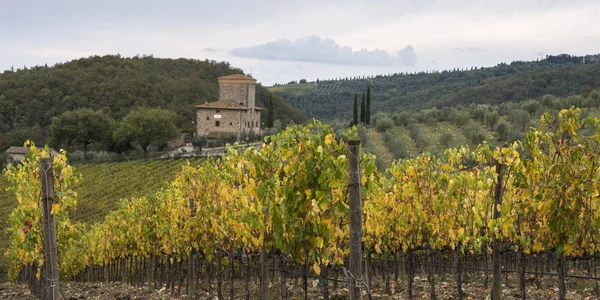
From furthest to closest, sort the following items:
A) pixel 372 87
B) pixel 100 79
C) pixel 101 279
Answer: pixel 372 87, pixel 100 79, pixel 101 279

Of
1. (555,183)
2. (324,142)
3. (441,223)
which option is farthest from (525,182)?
(441,223)

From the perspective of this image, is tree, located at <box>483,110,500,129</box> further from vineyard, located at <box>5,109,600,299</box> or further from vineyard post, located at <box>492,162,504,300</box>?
vineyard post, located at <box>492,162,504,300</box>

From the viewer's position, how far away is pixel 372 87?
15138 centimetres

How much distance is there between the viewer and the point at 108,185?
1895 inches

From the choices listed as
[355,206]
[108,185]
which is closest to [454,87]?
[108,185]

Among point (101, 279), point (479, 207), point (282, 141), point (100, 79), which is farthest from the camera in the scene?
point (100, 79)

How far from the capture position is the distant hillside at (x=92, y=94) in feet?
288

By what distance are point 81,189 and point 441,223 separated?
1649 inches

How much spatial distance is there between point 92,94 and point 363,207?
96367 millimetres

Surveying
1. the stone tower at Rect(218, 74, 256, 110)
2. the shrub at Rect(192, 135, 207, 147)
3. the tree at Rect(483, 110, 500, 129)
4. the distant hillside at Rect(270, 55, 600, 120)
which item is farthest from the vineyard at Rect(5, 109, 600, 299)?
the stone tower at Rect(218, 74, 256, 110)

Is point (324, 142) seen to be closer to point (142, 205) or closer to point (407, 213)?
point (407, 213)

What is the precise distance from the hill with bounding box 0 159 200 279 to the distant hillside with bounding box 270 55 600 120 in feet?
139

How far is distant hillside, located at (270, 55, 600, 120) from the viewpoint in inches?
3260

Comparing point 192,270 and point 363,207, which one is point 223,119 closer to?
point 192,270
